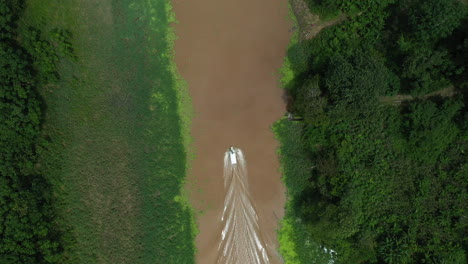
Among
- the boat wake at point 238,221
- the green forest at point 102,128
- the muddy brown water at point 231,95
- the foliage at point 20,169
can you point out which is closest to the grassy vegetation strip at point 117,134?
the green forest at point 102,128

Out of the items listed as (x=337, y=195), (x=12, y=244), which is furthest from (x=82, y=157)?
(x=337, y=195)

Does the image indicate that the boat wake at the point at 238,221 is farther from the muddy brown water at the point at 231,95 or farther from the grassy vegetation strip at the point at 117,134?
the grassy vegetation strip at the point at 117,134

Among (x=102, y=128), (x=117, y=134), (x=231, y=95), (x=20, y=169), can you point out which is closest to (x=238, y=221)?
(x=231, y=95)

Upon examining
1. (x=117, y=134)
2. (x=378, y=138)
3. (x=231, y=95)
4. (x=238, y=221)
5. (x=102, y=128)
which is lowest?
(x=238, y=221)

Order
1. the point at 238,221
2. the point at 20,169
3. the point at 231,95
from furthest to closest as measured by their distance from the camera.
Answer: the point at 231,95 < the point at 238,221 < the point at 20,169

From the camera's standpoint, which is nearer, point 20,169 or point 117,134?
point 20,169

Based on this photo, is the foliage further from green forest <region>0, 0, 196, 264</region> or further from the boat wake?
the boat wake

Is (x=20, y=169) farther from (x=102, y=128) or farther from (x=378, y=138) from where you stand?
(x=378, y=138)
